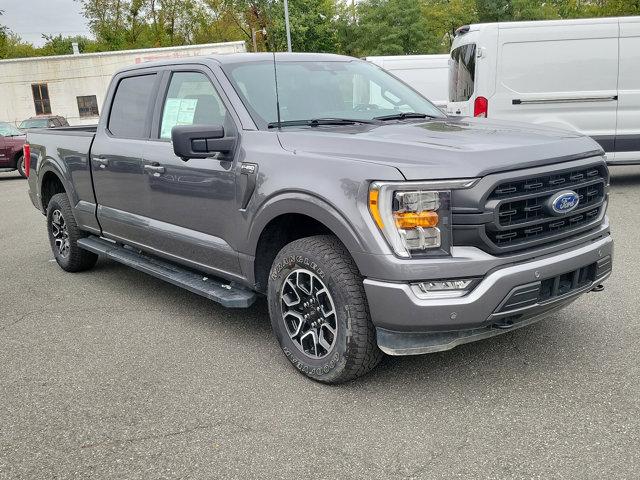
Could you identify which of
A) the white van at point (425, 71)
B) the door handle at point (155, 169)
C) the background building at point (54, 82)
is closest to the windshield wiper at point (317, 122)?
the door handle at point (155, 169)

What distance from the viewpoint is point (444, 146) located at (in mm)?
3189

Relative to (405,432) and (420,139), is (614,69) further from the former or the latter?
(405,432)

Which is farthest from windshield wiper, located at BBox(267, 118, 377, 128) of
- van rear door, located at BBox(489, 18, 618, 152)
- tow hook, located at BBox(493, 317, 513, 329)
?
van rear door, located at BBox(489, 18, 618, 152)

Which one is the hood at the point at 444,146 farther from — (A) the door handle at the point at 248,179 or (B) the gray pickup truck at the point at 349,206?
(A) the door handle at the point at 248,179

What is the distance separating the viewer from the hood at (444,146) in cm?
304

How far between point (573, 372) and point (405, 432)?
3.69 feet

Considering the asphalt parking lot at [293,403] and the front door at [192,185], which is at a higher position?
the front door at [192,185]

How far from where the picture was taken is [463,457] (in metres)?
2.80

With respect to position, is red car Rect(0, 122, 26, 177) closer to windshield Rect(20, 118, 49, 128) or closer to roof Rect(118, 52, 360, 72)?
windshield Rect(20, 118, 49, 128)

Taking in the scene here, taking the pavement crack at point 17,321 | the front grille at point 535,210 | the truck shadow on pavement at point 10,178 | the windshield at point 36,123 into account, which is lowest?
the truck shadow on pavement at point 10,178

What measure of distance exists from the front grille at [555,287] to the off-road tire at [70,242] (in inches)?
171

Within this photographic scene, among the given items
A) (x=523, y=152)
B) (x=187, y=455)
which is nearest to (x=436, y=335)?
(x=523, y=152)

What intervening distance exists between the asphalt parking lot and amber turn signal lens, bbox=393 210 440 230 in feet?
3.10

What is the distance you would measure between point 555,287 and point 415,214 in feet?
2.79
